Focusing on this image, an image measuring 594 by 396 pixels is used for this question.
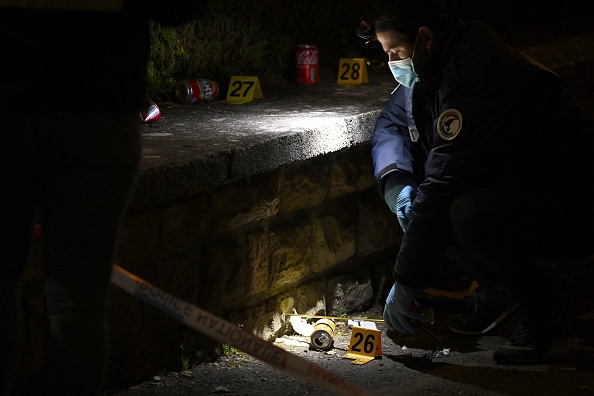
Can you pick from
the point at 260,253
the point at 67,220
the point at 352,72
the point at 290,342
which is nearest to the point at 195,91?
the point at 352,72

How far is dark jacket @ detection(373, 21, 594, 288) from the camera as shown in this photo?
12.1 ft

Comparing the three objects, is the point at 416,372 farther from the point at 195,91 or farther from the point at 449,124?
the point at 195,91

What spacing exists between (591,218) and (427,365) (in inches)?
34.7

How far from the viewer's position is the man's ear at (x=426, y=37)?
3861 millimetres

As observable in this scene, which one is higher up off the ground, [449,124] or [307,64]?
[307,64]

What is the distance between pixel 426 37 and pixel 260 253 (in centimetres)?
110

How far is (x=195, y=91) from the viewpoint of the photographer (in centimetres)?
491

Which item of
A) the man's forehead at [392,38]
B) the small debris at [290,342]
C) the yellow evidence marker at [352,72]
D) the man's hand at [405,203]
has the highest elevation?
the man's forehead at [392,38]

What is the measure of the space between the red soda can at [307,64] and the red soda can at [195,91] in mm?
687

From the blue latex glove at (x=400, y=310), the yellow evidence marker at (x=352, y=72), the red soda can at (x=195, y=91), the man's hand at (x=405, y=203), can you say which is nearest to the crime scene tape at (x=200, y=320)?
the blue latex glove at (x=400, y=310)

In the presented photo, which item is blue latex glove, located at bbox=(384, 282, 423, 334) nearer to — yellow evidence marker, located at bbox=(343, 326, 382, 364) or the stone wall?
yellow evidence marker, located at bbox=(343, 326, 382, 364)

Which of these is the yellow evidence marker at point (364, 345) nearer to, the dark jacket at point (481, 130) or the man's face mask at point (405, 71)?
the dark jacket at point (481, 130)

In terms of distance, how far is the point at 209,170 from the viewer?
3.65 metres

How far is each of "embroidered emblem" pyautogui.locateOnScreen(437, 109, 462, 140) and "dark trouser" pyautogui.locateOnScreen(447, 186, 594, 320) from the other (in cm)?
28
